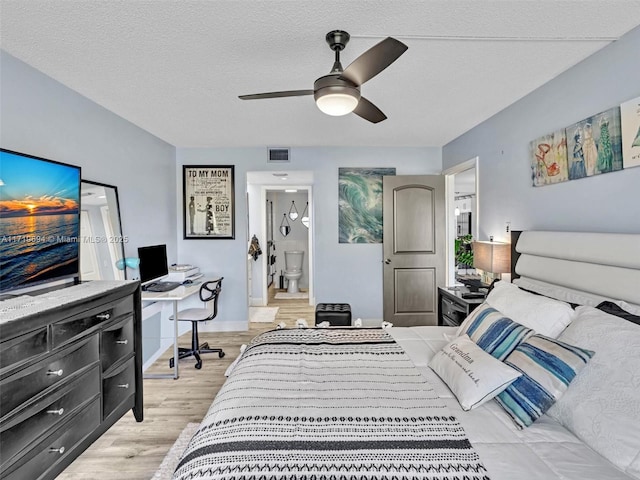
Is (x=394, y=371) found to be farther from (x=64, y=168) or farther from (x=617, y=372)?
(x=64, y=168)

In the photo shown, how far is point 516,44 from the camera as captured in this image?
6.75ft

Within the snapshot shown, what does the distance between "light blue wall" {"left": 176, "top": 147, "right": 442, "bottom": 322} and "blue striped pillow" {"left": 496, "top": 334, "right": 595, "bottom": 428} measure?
3.31 metres

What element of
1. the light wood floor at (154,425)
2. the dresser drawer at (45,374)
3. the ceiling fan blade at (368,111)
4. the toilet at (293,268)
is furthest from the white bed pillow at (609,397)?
the toilet at (293,268)

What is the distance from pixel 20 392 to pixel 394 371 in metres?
1.78

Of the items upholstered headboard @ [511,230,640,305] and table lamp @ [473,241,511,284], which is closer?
upholstered headboard @ [511,230,640,305]

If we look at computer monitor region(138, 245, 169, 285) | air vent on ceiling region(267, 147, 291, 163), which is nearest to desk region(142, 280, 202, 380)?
computer monitor region(138, 245, 169, 285)

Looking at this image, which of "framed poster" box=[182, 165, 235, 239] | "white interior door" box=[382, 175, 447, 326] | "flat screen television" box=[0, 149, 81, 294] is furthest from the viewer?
"framed poster" box=[182, 165, 235, 239]

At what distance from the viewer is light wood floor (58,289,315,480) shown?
206cm

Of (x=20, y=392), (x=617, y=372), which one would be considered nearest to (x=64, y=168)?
(x=20, y=392)

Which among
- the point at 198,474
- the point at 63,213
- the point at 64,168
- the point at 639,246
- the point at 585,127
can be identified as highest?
the point at 585,127

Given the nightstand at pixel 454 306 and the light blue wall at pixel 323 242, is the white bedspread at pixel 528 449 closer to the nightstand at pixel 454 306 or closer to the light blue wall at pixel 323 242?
the nightstand at pixel 454 306

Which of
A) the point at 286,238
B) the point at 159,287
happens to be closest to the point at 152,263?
the point at 159,287

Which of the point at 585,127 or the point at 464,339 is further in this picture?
the point at 585,127

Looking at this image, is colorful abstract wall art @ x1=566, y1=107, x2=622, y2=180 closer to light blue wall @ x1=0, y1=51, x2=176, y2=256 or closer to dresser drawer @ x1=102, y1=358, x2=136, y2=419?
dresser drawer @ x1=102, y1=358, x2=136, y2=419
